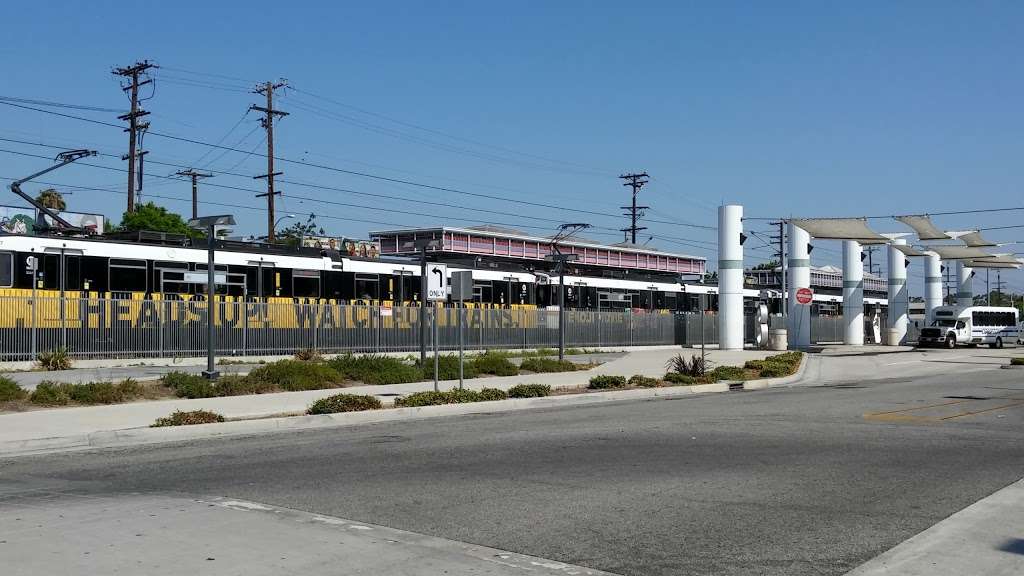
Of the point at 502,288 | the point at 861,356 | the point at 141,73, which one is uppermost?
the point at 141,73

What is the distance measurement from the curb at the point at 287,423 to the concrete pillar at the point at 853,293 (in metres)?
34.4

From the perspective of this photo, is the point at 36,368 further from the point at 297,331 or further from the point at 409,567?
the point at 409,567

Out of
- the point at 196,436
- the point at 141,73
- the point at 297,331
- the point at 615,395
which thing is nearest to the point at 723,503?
the point at 196,436

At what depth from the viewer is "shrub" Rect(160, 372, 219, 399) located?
61.8 feet

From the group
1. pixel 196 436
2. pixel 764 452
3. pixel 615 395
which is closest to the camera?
pixel 764 452

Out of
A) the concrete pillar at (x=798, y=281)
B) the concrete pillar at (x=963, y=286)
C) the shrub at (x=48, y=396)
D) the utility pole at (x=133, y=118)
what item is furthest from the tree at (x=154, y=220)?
the concrete pillar at (x=963, y=286)

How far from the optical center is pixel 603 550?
689cm

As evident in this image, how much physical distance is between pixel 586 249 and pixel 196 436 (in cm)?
7199

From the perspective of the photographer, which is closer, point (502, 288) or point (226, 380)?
point (226, 380)

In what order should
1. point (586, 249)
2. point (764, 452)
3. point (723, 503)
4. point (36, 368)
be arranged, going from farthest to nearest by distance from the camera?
point (586, 249) → point (36, 368) → point (764, 452) → point (723, 503)

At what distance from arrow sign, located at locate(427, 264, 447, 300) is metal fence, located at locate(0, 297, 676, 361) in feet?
3.21

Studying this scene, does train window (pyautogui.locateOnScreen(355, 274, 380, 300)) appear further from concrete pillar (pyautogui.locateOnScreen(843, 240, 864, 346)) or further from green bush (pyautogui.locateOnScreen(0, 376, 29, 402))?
concrete pillar (pyautogui.locateOnScreen(843, 240, 864, 346))

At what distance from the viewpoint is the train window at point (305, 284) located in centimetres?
3306

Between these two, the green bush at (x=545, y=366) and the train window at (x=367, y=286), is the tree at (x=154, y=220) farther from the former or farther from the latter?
the green bush at (x=545, y=366)
